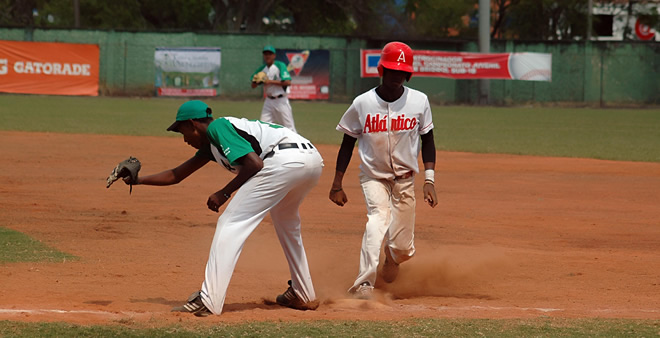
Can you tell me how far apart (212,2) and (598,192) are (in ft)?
139

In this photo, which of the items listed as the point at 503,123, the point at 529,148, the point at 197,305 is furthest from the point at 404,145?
the point at 503,123

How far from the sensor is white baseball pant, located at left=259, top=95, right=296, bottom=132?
1656 cm

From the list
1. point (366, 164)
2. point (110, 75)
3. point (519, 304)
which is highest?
point (110, 75)

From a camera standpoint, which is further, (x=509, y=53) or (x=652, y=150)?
(x=509, y=53)

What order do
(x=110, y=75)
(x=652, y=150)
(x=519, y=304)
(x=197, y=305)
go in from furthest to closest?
(x=110, y=75) → (x=652, y=150) → (x=519, y=304) → (x=197, y=305)

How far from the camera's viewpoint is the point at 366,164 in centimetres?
675

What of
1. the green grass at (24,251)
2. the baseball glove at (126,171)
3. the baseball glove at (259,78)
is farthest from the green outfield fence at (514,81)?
the baseball glove at (126,171)

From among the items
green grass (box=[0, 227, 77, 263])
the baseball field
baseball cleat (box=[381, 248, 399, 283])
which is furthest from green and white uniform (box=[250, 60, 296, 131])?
baseball cleat (box=[381, 248, 399, 283])

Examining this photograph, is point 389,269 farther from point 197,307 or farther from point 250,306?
point 197,307

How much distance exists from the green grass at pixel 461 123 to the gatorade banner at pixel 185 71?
66cm

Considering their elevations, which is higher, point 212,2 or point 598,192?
point 212,2

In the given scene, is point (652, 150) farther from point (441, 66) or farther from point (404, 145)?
point (441, 66)

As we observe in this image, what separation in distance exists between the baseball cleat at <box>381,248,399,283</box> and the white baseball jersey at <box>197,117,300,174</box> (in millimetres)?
1593

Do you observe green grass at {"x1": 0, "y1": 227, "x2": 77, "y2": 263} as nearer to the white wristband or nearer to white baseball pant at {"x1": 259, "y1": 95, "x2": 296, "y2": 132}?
the white wristband
